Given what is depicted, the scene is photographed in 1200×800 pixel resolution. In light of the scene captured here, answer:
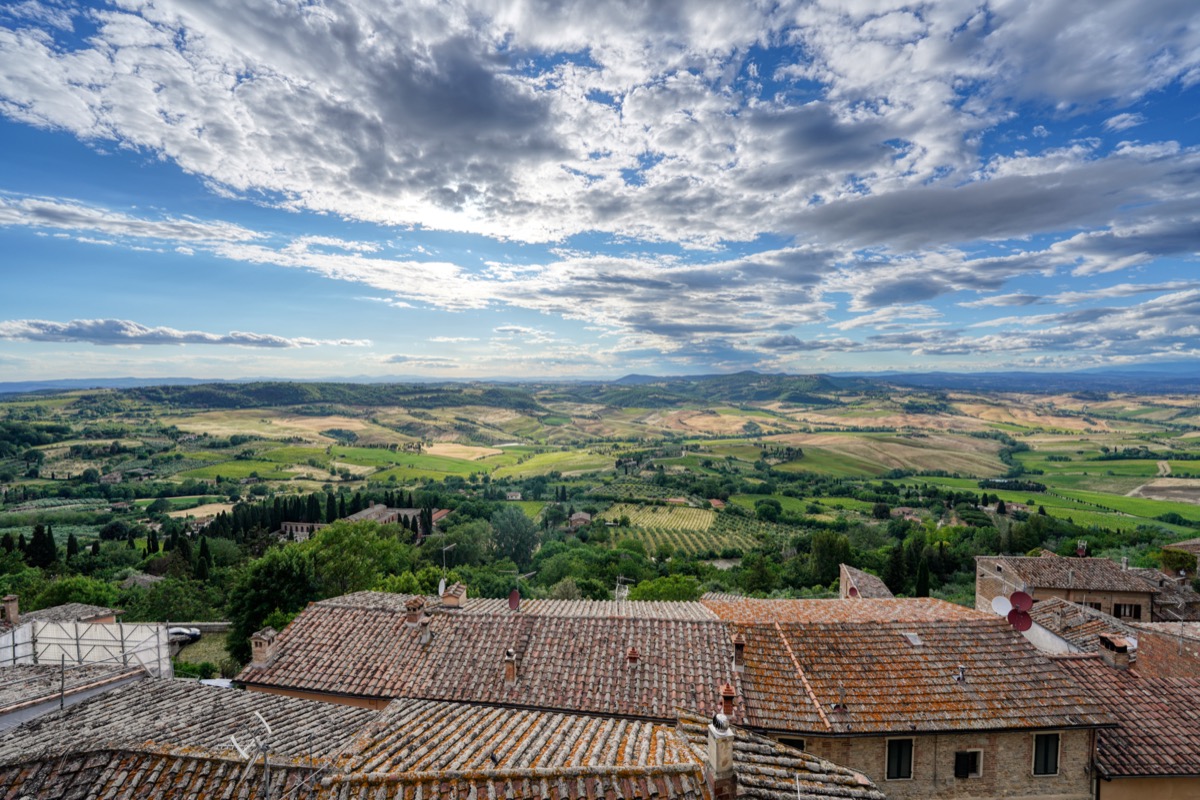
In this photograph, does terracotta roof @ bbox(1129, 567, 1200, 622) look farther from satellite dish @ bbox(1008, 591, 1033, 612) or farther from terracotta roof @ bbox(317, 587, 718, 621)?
terracotta roof @ bbox(317, 587, 718, 621)

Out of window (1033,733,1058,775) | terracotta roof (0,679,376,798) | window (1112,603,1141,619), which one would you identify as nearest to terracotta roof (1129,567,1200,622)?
window (1112,603,1141,619)

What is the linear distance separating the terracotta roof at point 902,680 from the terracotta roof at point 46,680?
15.8 meters

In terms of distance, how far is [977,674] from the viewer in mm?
15391

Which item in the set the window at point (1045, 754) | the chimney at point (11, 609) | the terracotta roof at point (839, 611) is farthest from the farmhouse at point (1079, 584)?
the chimney at point (11, 609)

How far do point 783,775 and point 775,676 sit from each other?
717 centimetres

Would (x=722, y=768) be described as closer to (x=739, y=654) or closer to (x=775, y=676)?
(x=775, y=676)

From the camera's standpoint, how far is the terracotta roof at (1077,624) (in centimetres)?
2277

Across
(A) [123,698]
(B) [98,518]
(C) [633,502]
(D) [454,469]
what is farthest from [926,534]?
(B) [98,518]

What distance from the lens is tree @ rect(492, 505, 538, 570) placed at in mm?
76500

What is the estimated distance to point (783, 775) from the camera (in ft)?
28.5

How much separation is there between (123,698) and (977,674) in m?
20.2

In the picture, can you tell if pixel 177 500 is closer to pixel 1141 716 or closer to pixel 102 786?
pixel 102 786

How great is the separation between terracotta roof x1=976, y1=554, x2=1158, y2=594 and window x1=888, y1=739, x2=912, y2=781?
108 ft

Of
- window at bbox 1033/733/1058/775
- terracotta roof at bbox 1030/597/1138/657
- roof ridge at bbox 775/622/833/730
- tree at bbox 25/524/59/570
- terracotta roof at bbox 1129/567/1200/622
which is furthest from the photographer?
tree at bbox 25/524/59/570
